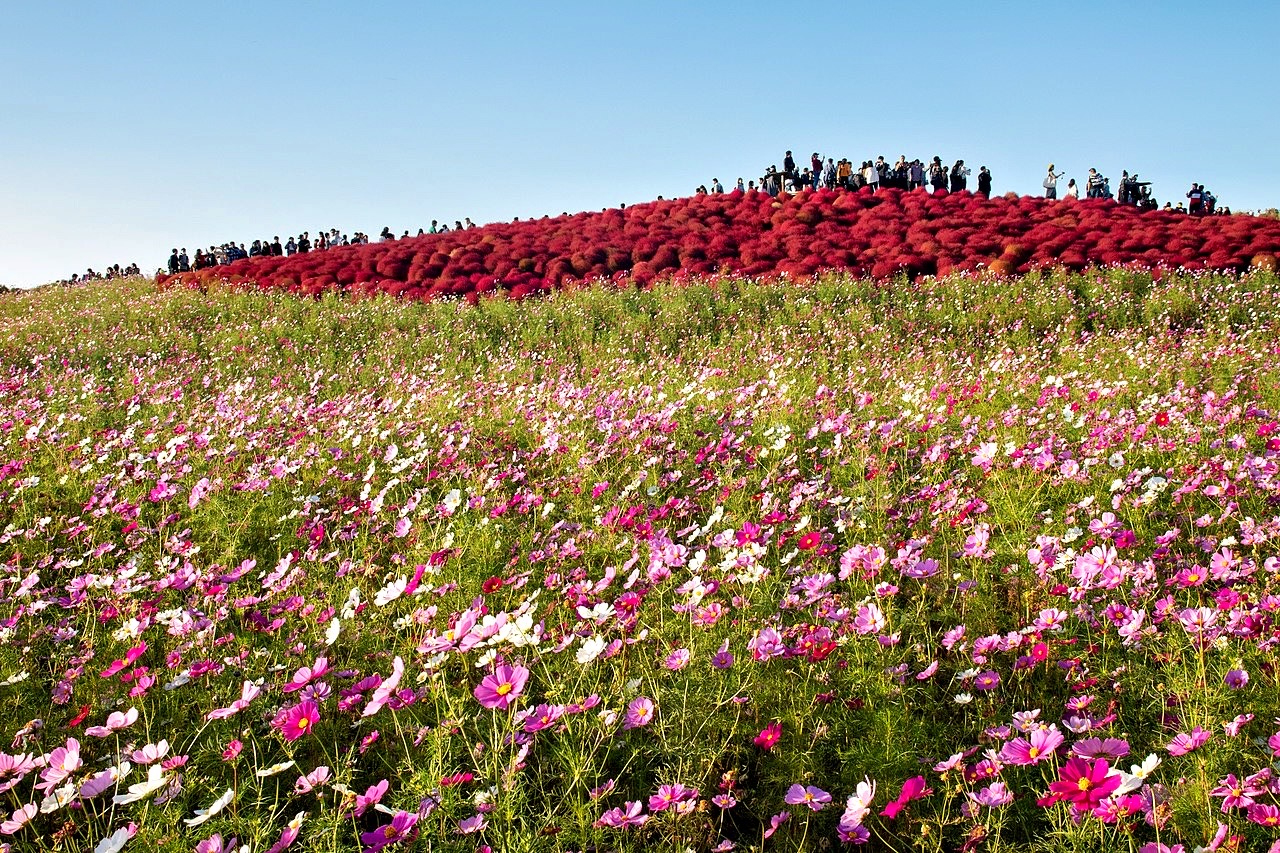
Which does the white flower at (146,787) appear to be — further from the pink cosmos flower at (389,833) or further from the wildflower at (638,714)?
the wildflower at (638,714)

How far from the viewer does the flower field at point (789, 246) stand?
40.6 ft

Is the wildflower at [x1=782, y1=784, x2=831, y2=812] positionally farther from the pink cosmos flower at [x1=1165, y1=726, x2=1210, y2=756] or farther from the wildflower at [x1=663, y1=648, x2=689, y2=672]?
the pink cosmos flower at [x1=1165, y1=726, x2=1210, y2=756]

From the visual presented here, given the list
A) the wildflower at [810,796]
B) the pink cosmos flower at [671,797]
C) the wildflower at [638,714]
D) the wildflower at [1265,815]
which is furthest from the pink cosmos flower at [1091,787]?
the wildflower at [638,714]

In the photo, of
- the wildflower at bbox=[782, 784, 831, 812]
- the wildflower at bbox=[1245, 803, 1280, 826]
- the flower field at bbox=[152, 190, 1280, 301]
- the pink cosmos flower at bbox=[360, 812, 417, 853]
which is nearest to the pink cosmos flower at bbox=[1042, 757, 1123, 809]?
the wildflower at bbox=[1245, 803, 1280, 826]

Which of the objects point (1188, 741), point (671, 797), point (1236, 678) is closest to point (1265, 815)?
point (1188, 741)

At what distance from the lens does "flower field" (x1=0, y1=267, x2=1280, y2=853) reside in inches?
65.4

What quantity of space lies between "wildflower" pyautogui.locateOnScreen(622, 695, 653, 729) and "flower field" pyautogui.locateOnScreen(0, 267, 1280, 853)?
1 centimetres

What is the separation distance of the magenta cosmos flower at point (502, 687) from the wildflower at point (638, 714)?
11.7 inches

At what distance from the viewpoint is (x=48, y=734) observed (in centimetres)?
224

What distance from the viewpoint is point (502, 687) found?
1.61 meters

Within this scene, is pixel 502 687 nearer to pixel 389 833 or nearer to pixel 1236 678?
pixel 389 833

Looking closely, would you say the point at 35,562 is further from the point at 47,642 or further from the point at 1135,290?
the point at 1135,290

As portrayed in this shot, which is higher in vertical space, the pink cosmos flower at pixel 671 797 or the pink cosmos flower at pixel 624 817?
the pink cosmos flower at pixel 624 817

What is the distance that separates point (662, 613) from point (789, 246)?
12.7 metres
